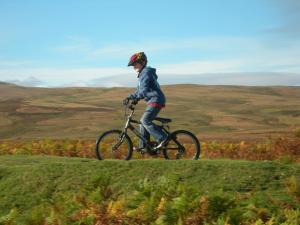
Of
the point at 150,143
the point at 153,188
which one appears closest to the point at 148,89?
the point at 150,143

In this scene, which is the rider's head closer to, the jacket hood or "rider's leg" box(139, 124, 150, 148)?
the jacket hood

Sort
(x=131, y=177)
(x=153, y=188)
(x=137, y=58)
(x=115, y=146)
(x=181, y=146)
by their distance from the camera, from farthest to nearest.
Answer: (x=115, y=146), (x=181, y=146), (x=137, y=58), (x=131, y=177), (x=153, y=188)

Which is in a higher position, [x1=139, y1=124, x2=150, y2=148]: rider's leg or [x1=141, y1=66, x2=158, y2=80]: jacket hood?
[x1=141, y1=66, x2=158, y2=80]: jacket hood

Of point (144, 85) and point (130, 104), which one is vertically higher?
point (144, 85)

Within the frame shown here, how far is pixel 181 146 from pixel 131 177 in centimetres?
267

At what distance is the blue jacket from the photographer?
1392cm

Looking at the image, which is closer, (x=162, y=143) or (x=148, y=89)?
(x=148, y=89)

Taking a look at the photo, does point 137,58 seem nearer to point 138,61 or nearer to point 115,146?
point 138,61

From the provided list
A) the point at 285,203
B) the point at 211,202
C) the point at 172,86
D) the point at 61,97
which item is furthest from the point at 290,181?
the point at 172,86

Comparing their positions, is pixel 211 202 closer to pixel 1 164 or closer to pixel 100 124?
pixel 1 164

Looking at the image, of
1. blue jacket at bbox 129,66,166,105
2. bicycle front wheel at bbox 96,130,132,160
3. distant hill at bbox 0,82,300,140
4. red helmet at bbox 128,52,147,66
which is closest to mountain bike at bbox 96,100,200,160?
bicycle front wheel at bbox 96,130,132,160

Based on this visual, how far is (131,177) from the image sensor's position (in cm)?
1208

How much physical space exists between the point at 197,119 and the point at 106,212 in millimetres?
86126

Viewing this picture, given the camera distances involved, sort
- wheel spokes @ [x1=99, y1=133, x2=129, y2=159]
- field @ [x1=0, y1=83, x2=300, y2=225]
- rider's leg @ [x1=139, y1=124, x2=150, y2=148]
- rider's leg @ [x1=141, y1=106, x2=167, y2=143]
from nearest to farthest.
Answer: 1. field @ [x1=0, y1=83, x2=300, y2=225]
2. rider's leg @ [x1=141, y1=106, x2=167, y2=143]
3. rider's leg @ [x1=139, y1=124, x2=150, y2=148]
4. wheel spokes @ [x1=99, y1=133, x2=129, y2=159]
